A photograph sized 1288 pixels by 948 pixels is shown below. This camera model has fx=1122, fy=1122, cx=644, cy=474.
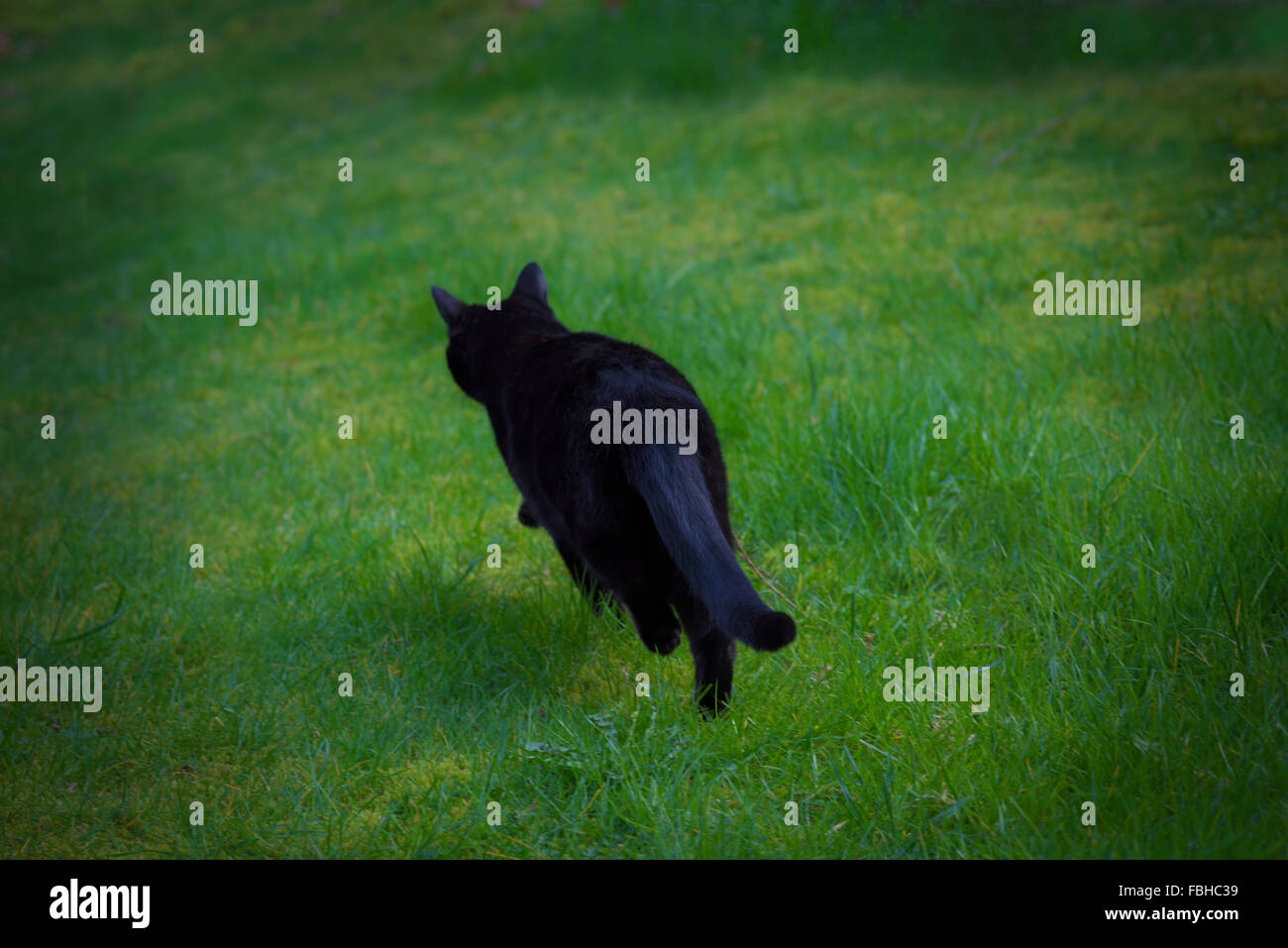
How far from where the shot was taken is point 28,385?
631 cm

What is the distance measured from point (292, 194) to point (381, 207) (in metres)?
1.25

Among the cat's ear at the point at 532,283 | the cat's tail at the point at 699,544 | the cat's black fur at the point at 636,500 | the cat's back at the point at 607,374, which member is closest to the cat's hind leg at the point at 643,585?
Result: the cat's black fur at the point at 636,500

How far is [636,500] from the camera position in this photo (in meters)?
2.89

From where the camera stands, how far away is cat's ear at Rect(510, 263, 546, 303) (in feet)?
13.2

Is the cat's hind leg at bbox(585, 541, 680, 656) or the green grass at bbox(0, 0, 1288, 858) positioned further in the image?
the cat's hind leg at bbox(585, 541, 680, 656)

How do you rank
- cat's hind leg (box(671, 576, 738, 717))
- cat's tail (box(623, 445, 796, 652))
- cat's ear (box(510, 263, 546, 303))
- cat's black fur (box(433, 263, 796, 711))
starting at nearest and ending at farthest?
cat's tail (box(623, 445, 796, 652))
cat's black fur (box(433, 263, 796, 711))
cat's hind leg (box(671, 576, 738, 717))
cat's ear (box(510, 263, 546, 303))

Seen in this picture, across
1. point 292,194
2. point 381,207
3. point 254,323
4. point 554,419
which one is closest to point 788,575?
point 554,419

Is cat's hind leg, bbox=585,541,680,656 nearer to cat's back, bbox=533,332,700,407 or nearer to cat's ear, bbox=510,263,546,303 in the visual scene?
cat's back, bbox=533,332,700,407

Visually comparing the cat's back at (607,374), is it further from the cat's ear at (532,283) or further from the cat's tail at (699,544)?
the cat's ear at (532,283)

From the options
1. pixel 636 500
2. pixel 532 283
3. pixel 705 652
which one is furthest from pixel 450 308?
pixel 705 652

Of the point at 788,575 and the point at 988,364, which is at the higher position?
the point at 988,364

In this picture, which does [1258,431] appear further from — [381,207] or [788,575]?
[381,207]

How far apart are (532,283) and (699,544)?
5.61 ft

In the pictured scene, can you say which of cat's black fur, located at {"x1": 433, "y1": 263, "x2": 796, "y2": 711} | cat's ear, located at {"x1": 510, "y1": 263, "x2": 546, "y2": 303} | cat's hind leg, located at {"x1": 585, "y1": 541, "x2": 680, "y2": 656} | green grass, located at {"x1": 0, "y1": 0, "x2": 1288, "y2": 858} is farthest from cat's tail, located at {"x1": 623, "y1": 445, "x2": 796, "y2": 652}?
cat's ear, located at {"x1": 510, "y1": 263, "x2": 546, "y2": 303}
